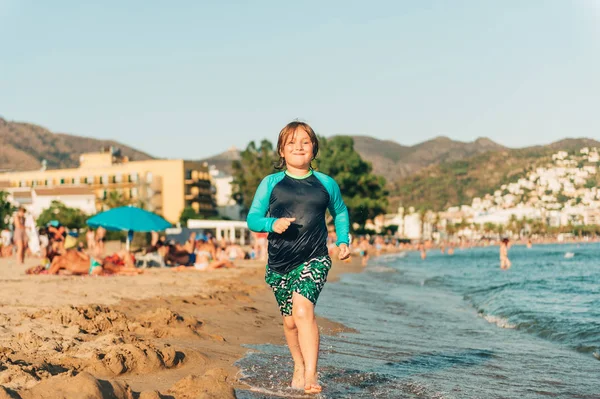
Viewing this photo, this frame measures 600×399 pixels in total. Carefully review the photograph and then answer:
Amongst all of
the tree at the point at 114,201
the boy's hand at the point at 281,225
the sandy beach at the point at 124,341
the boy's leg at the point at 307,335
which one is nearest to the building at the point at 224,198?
the tree at the point at 114,201

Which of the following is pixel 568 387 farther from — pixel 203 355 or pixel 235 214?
pixel 235 214

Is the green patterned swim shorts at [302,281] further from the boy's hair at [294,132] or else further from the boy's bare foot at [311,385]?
the boy's hair at [294,132]

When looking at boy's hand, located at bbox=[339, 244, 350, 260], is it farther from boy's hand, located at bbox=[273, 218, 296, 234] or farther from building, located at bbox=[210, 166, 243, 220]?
building, located at bbox=[210, 166, 243, 220]

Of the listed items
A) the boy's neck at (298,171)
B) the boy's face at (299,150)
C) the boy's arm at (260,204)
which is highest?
the boy's face at (299,150)

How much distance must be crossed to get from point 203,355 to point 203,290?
721 centimetres

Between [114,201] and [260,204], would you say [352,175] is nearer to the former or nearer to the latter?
[114,201]

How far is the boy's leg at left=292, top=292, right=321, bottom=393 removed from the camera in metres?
4.47

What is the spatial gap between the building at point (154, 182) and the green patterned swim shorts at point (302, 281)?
311 ft

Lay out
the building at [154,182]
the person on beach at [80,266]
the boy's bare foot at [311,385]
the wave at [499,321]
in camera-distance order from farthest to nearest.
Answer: the building at [154,182] < the person on beach at [80,266] < the wave at [499,321] < the boy's bare foot at [311,385]

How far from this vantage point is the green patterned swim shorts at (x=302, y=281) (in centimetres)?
449

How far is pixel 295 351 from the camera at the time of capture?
471 cm

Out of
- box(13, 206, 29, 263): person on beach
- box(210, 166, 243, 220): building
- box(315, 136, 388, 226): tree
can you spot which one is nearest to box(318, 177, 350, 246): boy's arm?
box(13, 206, 29, 263): person on beach

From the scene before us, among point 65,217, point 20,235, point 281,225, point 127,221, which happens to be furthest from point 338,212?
point 65,217

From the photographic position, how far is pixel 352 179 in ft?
301
